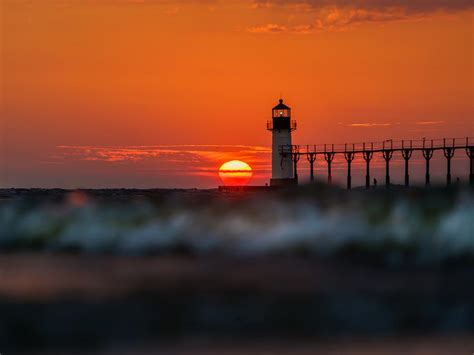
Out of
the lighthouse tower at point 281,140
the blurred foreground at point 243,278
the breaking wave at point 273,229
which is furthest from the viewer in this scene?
the lighthouse tower at point 281,140

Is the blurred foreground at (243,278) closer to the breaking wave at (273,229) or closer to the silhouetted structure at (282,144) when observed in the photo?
the breaking wave at (273,229)

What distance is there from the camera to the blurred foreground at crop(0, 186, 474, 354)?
10000mm

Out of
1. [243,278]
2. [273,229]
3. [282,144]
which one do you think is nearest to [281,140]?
[282,144]

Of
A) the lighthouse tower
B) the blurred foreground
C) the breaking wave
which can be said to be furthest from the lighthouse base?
the breaking wave

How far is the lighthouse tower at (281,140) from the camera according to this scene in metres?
48.5

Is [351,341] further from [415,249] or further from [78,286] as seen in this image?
[415,249]

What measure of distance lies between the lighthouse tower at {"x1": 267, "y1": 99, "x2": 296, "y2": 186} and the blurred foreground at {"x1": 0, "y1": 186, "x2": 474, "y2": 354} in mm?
25231

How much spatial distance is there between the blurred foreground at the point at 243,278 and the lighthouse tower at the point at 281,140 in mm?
25231

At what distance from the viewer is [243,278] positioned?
13.9 meters

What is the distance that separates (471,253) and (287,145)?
33.0 metres

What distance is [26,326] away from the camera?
411 inches

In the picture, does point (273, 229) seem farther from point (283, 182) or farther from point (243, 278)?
point (283, 182)

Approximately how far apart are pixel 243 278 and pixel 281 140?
34849 millimetres

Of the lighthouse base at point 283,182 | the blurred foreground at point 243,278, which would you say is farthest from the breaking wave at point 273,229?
the lighthouse base at point 283,182
